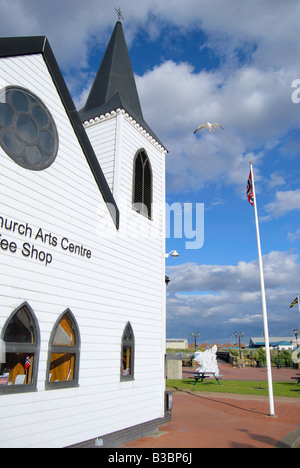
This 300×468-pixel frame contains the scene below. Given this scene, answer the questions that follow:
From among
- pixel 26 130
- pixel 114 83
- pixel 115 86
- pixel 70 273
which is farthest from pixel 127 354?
pixel 114 83

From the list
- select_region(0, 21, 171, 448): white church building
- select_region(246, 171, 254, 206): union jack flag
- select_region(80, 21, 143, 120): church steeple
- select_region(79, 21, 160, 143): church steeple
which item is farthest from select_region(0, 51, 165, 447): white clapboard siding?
select_region(246, 171, 254, 206): union jack flag

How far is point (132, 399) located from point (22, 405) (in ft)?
13.5

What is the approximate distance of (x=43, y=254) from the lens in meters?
7.19

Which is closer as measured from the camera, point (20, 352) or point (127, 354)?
point (20, 352)

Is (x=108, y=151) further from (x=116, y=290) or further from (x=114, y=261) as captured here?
(x=116, y=290)

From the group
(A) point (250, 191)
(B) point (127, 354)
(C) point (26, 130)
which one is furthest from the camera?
(A) point (250, 191)

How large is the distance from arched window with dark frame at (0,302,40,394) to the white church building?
0.02 m

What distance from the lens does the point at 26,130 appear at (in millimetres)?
7547

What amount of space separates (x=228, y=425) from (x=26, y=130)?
10456 millimetres

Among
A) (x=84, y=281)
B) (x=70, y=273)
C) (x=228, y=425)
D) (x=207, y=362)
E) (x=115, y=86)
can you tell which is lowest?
(x=228, y=425)

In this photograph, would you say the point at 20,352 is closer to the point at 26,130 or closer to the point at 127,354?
the point at 127,354

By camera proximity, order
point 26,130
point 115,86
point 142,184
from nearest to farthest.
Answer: point 26,130
point 142,184
point 115,86

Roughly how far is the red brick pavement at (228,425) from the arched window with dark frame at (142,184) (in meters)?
6.60
